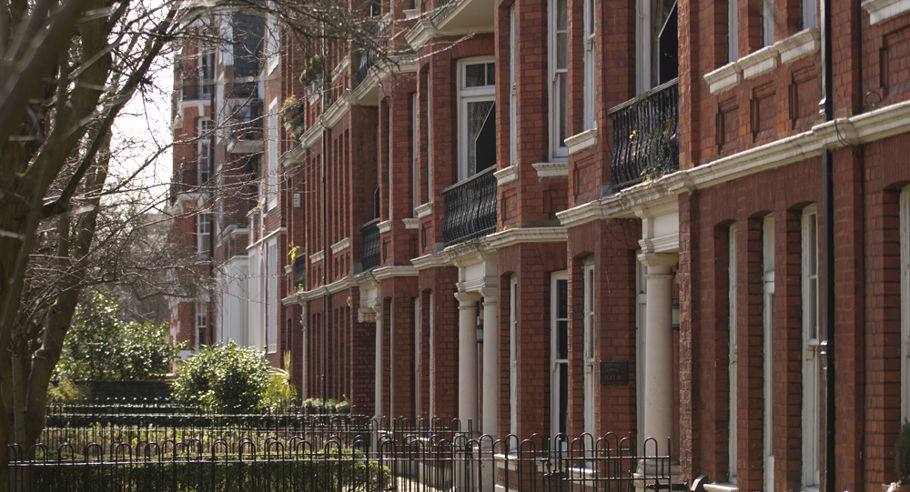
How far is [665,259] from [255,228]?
40.9 meters

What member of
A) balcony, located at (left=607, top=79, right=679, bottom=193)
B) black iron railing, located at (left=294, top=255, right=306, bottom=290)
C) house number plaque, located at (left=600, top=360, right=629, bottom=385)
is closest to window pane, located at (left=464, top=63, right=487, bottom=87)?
balcony, located at (left=607, top=79, right=679, bottom=193)

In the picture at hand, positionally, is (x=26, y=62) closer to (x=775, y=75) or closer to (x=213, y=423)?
(x=775, y=75)

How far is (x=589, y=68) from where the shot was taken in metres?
18.3

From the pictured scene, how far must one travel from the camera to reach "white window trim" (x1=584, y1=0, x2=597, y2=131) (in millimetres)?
18172

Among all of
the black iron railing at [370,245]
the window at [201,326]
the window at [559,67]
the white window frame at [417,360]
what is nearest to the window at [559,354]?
the window at [559,67]

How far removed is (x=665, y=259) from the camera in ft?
52.9

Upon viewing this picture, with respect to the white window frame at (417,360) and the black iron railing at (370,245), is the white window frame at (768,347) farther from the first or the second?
the black iron railing at (370,245)

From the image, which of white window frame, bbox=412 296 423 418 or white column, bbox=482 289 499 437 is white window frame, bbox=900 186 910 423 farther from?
white window frame, bbox=412 296 423 418

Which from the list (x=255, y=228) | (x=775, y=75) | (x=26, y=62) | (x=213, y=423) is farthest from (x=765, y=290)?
(x=255, y=228)

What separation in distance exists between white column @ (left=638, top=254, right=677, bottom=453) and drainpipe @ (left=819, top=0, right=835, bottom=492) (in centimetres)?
433

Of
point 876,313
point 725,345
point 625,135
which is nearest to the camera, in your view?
point 876,313

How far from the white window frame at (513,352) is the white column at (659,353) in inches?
181

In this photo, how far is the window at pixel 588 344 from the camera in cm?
1820

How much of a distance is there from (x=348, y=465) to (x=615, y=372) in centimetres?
530
